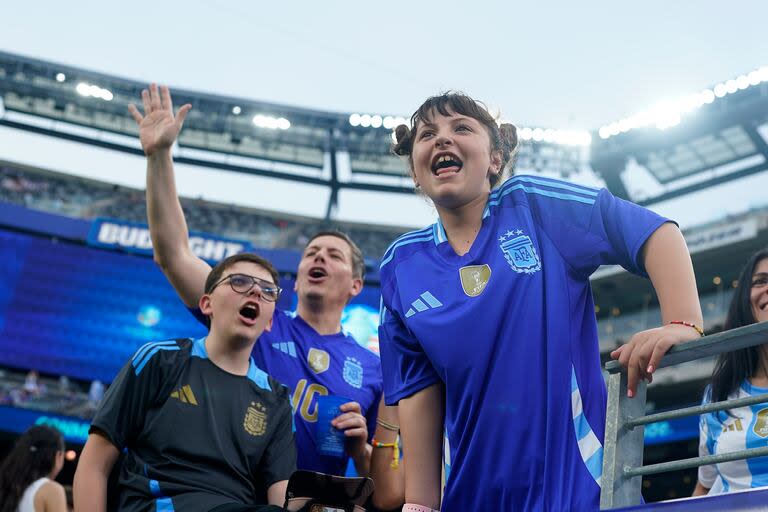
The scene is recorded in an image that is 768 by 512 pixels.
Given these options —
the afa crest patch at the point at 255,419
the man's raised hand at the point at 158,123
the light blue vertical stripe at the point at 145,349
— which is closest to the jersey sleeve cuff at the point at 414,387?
the afa crest patch at the point at 255,419

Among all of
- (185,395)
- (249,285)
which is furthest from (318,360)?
(185,395)

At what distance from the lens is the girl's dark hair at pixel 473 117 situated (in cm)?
239

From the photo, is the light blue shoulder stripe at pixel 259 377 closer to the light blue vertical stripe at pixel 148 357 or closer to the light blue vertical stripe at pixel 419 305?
the light blue vertical stripe at pixel 148 357

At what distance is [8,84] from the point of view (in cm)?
2328

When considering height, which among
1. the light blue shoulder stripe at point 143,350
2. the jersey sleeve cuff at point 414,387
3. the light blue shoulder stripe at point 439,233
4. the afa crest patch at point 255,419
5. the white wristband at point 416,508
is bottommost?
the white wristband at point 416,508

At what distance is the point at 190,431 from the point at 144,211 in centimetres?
2442

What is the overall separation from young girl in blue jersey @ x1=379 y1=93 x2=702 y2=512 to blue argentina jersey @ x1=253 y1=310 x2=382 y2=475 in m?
1.37

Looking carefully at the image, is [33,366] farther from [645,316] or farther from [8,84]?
[645,316]

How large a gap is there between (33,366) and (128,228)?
434cm

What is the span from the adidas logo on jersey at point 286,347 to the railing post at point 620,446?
2.09 metres

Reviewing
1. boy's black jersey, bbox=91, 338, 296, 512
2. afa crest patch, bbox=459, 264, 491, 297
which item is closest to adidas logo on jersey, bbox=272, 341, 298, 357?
boy's black jersey, bbox=91, 338, 296, 512

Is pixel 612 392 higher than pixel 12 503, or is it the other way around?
pixel 612 392

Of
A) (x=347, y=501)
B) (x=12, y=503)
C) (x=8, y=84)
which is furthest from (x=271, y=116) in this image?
(x=347, y=501)

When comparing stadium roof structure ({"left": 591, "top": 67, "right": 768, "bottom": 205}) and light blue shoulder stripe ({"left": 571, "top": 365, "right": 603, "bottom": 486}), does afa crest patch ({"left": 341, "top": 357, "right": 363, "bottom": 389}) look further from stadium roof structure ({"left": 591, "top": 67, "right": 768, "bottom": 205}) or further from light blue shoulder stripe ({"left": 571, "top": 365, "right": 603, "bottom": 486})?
stadium roof structure ({"left": 591, "top": 67, "right": 768, "bottom": 205})
